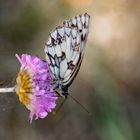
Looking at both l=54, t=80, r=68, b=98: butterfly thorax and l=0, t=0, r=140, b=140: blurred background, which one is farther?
l=0, t=0, r=140, b=140: blurred background

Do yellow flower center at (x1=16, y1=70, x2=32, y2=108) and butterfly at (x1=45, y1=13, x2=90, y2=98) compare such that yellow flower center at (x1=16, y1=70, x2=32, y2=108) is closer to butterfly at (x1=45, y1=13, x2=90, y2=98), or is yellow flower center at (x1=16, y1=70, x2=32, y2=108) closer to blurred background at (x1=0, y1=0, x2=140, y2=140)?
butterfly at (x1=45, y1=13, x2=90, y2=98)

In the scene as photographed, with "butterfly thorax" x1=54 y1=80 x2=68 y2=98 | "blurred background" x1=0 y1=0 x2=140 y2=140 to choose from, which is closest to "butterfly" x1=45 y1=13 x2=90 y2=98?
"butterfly thorax" x1=54 y1=80 x2=68 y2=98

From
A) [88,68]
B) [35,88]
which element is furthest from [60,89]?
[88,68]

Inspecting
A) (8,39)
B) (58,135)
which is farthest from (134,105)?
(8,39)

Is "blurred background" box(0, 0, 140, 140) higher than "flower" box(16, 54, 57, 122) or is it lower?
Result: lower

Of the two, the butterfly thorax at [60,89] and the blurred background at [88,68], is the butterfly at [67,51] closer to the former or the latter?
the butterfly thorax at [60,89]

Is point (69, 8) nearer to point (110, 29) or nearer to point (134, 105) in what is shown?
point (110, 29)

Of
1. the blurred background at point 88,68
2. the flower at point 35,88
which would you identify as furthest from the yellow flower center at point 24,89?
the blurred background at point 88,68

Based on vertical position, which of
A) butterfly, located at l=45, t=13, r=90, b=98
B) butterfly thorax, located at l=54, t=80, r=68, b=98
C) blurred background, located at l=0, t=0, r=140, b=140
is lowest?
blurred background, located at l=0, t=0, r=140, b=140
